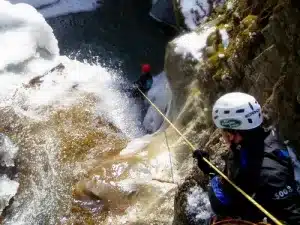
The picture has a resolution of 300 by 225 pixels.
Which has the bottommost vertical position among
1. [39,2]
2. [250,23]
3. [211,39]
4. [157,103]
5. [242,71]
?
[39,2]

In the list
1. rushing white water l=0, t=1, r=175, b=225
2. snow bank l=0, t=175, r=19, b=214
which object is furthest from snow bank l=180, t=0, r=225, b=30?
snow bank l=0, t=175, r=19, b=214

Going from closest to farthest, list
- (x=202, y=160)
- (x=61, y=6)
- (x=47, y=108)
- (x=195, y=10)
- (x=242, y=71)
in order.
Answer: (x=202, y=160) < (x=242, y=71) < (x=47, y=108) < (x=195, y=10) < (x=61, y=6)

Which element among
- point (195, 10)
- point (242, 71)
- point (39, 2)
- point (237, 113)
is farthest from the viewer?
point (39, 2)

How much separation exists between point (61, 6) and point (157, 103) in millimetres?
8641

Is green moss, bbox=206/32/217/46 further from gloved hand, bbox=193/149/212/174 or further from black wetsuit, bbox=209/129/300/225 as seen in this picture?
black wetsuit, bbox=209/129/300/225

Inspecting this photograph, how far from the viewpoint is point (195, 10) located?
12766mm

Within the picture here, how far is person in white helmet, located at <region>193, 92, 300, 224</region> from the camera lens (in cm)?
397

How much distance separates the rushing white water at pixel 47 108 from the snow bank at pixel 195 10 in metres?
2.00

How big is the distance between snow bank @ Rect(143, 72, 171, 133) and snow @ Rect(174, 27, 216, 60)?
2143 millimetres

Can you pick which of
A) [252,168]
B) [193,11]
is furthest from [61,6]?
[252,168]

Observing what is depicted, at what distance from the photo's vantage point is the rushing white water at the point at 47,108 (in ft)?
28.2

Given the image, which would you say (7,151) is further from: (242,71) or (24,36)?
(242,71)

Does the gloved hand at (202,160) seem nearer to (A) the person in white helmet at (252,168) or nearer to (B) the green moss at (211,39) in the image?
(A) the person in white helmet at (252,168)

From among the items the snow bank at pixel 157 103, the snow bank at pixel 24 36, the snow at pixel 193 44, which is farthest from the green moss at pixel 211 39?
the snow bank at pixel 24 36
